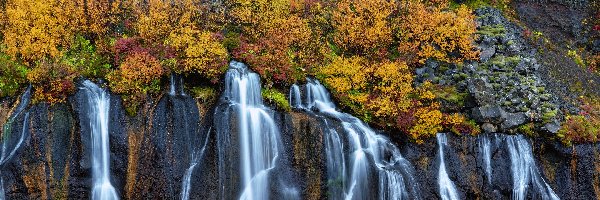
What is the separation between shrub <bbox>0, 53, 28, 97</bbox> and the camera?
1612 cm

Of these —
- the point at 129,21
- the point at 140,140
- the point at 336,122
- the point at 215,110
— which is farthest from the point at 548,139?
the point at 129,21

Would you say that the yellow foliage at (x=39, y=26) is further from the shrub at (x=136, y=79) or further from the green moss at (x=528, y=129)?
the green moss at (x=528, y=129)

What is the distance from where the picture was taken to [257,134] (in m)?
17.0

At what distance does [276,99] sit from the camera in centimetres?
1819

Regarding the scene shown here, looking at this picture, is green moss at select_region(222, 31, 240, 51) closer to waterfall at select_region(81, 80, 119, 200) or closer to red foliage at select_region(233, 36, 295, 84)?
red foliage at select_region(233, 36, 295, 84)

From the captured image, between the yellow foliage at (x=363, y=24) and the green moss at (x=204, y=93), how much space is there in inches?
294

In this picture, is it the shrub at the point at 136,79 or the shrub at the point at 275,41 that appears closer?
the shrub at the point at 136,79

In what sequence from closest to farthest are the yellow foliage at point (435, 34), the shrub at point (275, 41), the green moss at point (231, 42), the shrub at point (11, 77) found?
1. the shrub at point (11, 77)
2. the shrub at point (275, 41)
3. the green moss at point (231, 42)
4. the yellow foliage at point (435, 34)

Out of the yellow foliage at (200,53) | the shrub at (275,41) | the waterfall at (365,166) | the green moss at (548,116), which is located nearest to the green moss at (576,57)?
the green moss at (548,116)

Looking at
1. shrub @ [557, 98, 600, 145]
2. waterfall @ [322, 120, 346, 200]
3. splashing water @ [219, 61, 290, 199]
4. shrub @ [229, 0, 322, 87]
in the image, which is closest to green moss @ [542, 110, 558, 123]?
shrub @ [557, 98, 600, 145]

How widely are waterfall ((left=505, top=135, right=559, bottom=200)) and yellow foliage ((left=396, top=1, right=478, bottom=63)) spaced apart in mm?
4934

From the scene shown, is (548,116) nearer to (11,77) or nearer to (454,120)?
(454,120)

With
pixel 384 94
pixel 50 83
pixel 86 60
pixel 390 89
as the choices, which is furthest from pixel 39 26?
pixel 390 89

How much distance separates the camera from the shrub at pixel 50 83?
15930 millimetres
